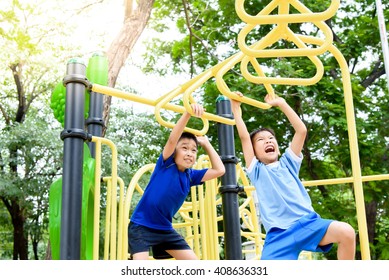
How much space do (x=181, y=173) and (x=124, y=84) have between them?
30.4 feet

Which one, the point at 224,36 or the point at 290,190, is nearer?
the point at 290,190

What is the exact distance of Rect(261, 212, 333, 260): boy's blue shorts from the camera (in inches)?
74.2

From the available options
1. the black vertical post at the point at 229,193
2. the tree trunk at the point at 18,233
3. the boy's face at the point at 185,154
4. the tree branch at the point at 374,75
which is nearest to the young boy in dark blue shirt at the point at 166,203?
the boy's face at the point at 185,154

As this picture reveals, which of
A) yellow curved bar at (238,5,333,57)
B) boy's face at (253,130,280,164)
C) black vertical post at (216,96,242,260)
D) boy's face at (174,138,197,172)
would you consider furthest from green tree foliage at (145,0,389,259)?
yellow curved bar at (238,5,333,57)

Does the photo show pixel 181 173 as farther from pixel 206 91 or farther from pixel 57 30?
pixel 57 30

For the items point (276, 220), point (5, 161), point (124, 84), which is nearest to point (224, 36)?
point (124, 84)

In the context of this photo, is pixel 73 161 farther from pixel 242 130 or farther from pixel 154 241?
pixel 242 130

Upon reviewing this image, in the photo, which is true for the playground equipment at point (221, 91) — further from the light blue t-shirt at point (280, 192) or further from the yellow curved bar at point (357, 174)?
the light blue t-shirt at point (280, 192)

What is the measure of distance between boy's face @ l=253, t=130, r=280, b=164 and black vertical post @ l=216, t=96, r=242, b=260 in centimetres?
97

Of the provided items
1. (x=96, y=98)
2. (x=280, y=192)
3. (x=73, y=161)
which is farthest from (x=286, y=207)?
(x=96, y=98)

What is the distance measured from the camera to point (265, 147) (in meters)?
2.26

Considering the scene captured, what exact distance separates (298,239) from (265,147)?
0.50 m

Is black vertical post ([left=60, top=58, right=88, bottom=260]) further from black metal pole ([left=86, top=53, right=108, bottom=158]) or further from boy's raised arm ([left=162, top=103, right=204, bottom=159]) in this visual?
black metal pole ([left=86, top=53, right=108, bottom=158])
